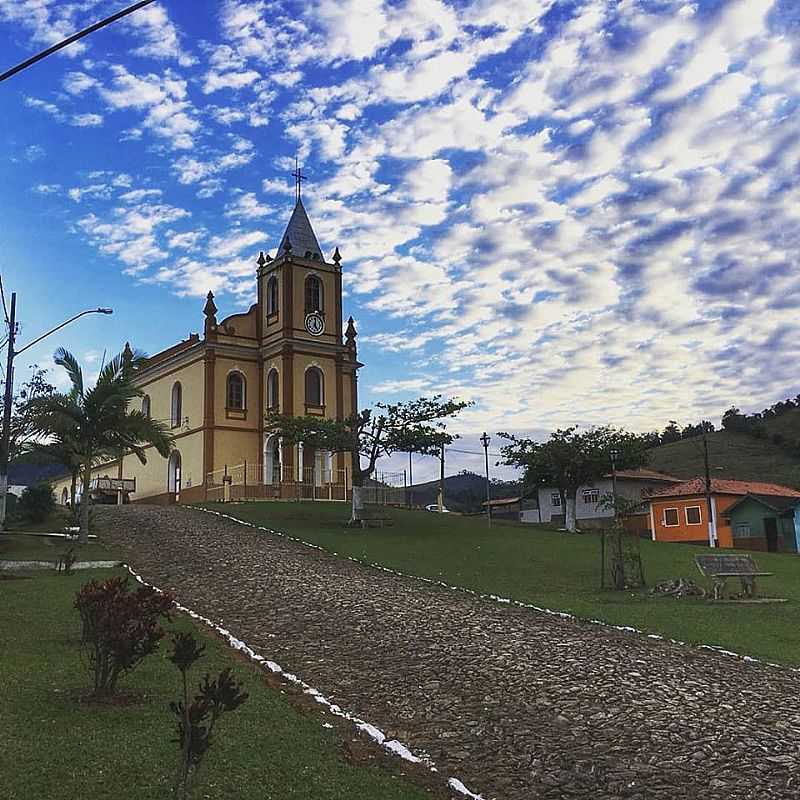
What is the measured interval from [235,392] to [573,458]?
15.6 metres

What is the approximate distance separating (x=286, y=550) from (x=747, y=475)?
181 ft

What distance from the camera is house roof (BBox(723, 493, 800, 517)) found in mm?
Result: 40594

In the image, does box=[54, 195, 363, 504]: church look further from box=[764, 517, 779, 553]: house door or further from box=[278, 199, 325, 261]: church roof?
box=[764, 517, 779, 553]: house door

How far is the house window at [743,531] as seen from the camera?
4119cm

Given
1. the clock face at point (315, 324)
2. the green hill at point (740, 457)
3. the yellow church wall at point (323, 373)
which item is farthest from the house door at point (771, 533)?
the green hill at point (740, 457)

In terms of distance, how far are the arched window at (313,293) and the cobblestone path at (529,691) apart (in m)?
28.1

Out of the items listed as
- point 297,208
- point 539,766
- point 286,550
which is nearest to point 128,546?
point 286,550

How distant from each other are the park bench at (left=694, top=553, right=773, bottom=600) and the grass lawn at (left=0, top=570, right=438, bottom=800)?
9.58 m

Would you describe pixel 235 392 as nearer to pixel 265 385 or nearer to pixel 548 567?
pixel 265 385

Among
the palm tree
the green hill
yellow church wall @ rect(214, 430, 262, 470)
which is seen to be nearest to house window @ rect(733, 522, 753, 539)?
yellow church wall @ rect(214, 430, 262, 470)

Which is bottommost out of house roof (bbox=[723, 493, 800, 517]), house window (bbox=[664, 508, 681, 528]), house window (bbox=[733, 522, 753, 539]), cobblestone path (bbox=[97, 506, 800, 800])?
cobblestone path (bbox=[97, 506, 800, 800])

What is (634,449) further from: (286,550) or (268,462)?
(286,550)

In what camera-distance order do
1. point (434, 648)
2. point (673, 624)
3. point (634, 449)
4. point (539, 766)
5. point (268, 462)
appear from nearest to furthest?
1. point (539, 766)
2. point (434, 648)
3. point (673, 624)
4. point (634, 449)
5. point (268, 462)

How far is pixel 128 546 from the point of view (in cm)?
2239
